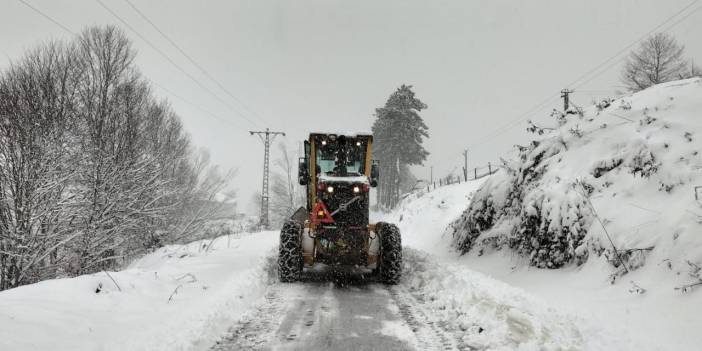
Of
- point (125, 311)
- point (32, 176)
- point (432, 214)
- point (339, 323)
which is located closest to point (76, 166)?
point (32, 176)

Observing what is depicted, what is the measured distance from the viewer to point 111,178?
17.0m

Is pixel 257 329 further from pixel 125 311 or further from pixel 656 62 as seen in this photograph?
pixel 656 62

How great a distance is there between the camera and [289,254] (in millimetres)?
8438

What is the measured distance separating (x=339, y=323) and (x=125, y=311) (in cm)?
256

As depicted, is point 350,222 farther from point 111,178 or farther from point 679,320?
point 111,178

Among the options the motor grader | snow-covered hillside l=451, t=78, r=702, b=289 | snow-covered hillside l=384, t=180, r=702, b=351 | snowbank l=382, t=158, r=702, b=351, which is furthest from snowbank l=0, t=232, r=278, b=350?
snow-covered hillside l=451, t=78, r=702, b=289

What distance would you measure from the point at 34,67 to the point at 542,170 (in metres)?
17.3

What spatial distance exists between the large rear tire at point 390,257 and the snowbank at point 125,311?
230cm

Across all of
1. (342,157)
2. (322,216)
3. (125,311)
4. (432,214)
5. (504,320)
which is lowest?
(504,320)

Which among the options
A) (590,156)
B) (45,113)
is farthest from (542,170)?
(45,113)

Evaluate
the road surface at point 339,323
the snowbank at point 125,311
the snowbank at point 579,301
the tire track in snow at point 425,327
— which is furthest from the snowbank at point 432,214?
the snowbank at point 125,311

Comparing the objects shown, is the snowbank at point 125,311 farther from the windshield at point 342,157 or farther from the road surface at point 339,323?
the windshield at point 342,157

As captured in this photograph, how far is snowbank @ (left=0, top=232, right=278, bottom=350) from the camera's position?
4.16 meters

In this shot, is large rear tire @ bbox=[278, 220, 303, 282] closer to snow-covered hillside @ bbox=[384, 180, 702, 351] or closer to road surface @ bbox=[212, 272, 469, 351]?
road surface @ bbox=[212, 272, 469, 351]
